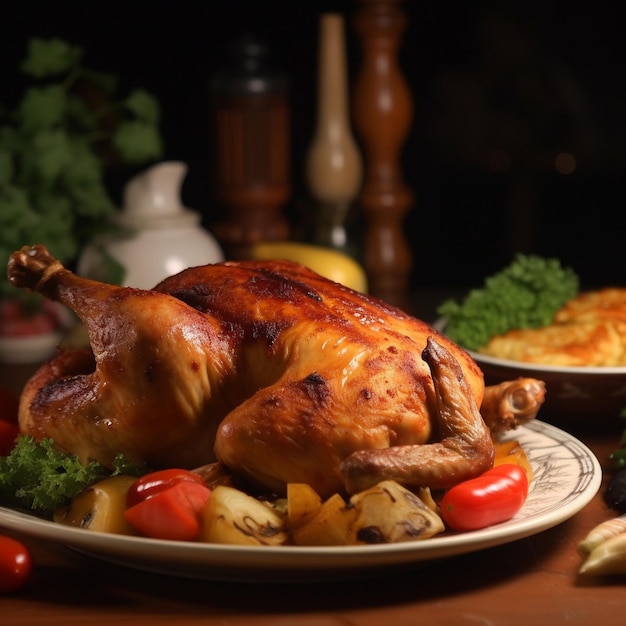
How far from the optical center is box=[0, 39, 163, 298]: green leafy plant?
338 centimetres

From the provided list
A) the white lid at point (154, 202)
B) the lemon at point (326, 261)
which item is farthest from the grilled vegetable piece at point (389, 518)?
the white lid at point (154, 202)

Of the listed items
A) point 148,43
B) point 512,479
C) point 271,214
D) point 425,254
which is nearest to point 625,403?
point 512,479

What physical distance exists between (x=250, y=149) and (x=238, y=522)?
85.9 inches

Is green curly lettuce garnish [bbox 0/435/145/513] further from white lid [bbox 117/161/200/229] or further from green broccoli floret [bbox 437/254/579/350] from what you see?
white lid [bbox 117/161/200/229]

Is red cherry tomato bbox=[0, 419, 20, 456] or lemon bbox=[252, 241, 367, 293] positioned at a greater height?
red cherry tomato bbox=[0, 419, 20, 456]

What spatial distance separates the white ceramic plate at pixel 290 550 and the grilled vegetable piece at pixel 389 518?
1.1 inches

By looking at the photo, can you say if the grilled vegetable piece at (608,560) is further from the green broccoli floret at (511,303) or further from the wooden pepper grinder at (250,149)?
the wooden pepper grinder at (250,149)

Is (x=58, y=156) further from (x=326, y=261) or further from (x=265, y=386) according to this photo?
(x=265, y=386)

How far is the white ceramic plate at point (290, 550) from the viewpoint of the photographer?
5.28ft

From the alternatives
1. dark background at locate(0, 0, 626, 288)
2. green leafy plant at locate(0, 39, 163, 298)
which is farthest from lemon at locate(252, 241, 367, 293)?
dark background at locate(0, 0, 626, 288)

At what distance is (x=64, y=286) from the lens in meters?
2.09

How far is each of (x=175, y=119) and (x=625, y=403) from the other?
2.04 meters

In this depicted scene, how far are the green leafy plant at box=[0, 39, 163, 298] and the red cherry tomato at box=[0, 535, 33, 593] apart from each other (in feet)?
5.63

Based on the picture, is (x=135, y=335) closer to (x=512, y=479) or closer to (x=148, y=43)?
(x=512, y=479)
